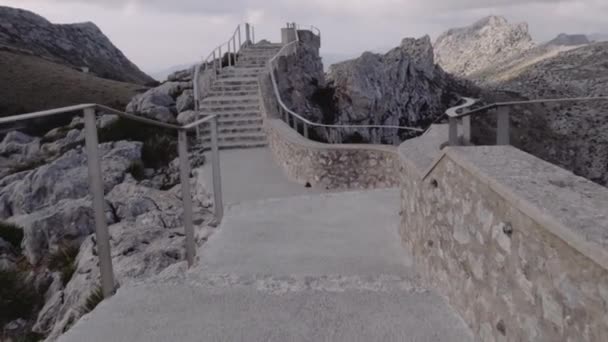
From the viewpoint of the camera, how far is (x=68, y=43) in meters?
56.4

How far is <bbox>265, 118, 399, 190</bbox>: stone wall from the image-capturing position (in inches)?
317

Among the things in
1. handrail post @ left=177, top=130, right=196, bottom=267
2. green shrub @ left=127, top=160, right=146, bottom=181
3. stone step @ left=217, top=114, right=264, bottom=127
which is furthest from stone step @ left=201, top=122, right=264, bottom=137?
handrail post @ left=177, top=130, right=196, bottom=267

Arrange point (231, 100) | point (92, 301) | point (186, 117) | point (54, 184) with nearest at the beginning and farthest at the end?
1. point (92, 301)
2. point (54, 184)
3. point (186, 117)
4. point (231, 100)

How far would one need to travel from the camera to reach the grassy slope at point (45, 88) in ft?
96.1

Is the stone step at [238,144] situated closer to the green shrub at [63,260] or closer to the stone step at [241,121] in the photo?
the stone step at [241,121]

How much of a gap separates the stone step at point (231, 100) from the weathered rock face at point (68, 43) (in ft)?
122

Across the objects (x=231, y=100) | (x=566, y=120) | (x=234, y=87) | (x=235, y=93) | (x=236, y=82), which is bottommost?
(x=566, y=120)

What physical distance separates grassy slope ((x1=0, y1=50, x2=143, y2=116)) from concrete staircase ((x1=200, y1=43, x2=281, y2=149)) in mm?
13119

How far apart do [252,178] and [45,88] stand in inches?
1075

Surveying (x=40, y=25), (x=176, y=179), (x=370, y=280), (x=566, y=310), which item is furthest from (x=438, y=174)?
(x=40, y=25)

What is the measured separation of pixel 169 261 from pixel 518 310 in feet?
13.0

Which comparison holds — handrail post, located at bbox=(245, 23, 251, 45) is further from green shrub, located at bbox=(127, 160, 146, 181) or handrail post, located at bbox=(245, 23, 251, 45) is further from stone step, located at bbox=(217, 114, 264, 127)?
green shrub, located at bbox=(127, 160, 146, 181)

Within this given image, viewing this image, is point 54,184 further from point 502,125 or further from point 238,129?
point 502,125

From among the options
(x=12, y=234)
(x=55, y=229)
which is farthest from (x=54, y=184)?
(x=55, y=229)
